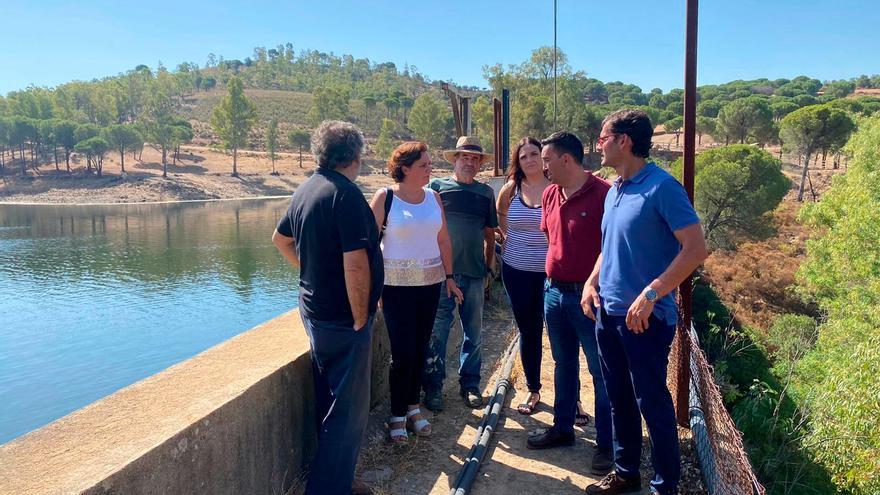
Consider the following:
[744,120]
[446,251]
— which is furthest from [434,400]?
[744,120]

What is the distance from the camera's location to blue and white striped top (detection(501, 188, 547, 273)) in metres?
3.40

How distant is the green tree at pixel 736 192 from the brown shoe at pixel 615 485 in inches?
842

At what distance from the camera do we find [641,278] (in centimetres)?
233

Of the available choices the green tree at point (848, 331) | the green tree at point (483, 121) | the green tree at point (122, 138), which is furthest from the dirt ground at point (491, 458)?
the green tree at point (122, 138)

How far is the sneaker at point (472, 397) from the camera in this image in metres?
3.71

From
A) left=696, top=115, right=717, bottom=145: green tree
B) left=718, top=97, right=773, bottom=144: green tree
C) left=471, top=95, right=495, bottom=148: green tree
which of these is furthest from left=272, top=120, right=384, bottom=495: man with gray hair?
left=696, top=115, right=717, bottom=145: green tree

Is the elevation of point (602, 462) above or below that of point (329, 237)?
below

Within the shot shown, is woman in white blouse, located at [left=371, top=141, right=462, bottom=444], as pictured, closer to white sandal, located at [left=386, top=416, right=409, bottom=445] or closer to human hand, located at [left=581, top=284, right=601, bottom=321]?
white sandal, located at [left=386, top=416, right=409, bottom=445]

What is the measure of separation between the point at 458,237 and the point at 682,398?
1483 millimetres

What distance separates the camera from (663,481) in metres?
2.49

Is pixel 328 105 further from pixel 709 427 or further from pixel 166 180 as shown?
pixel 709 427

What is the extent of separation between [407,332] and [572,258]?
0.90 metres

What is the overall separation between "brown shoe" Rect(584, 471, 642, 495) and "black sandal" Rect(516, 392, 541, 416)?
94cm

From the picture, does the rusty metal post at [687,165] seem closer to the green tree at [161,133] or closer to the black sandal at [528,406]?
the black sandal at [528,406]
